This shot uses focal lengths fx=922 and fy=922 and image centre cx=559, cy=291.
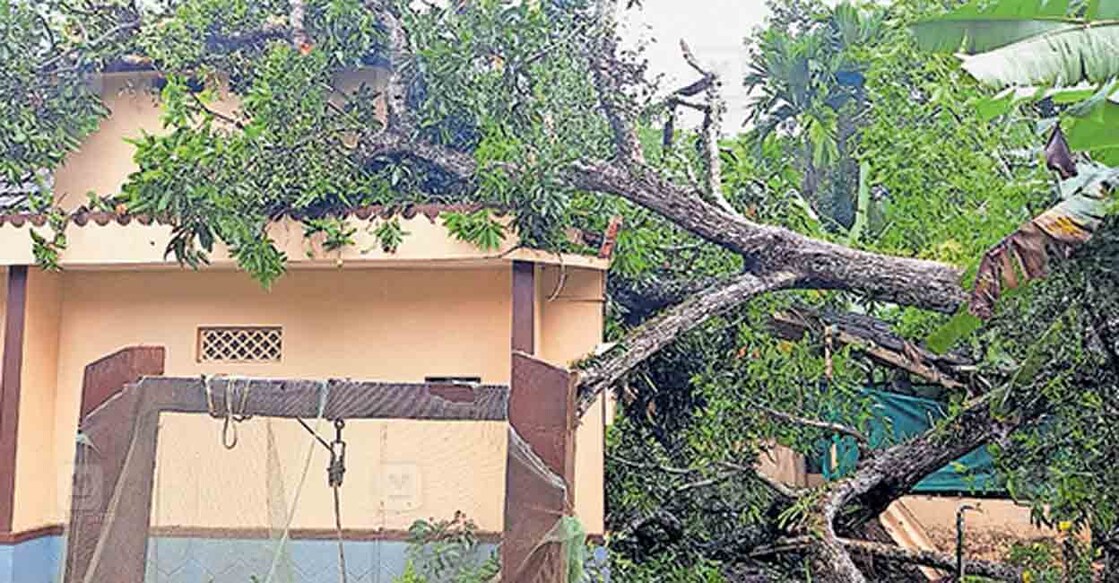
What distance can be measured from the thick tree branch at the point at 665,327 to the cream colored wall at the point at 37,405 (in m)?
4.34

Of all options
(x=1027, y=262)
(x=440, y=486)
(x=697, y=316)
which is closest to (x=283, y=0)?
(x=697, y=316)

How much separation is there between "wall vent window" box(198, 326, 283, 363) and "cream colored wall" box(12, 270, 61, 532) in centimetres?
119

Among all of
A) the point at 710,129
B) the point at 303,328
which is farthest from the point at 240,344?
the point at 710,129

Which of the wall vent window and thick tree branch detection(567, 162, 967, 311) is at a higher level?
thick tree branch detection(567, 162, 967, 311)

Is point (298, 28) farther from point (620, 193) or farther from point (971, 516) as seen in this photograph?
point (971, 516)

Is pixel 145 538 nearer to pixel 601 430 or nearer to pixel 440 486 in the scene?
pixel 440 486

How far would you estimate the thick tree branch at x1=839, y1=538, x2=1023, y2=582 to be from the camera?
693 cm

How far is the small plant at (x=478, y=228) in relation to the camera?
640cm

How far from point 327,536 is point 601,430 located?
2.30 meters

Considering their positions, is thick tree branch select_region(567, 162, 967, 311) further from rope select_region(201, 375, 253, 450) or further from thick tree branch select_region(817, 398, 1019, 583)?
rope select_region(201, 375, 253, 450)

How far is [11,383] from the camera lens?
6910 millimetres

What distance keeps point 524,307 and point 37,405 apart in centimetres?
388

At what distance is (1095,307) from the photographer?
4473 mm

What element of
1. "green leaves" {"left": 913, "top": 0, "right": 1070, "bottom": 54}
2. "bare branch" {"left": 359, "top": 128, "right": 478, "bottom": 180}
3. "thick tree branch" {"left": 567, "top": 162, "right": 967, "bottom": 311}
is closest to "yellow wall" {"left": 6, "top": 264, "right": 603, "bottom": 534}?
"thick tree branch" {"left": 567, "top": 162, "right": 967, "bottom": 311}
